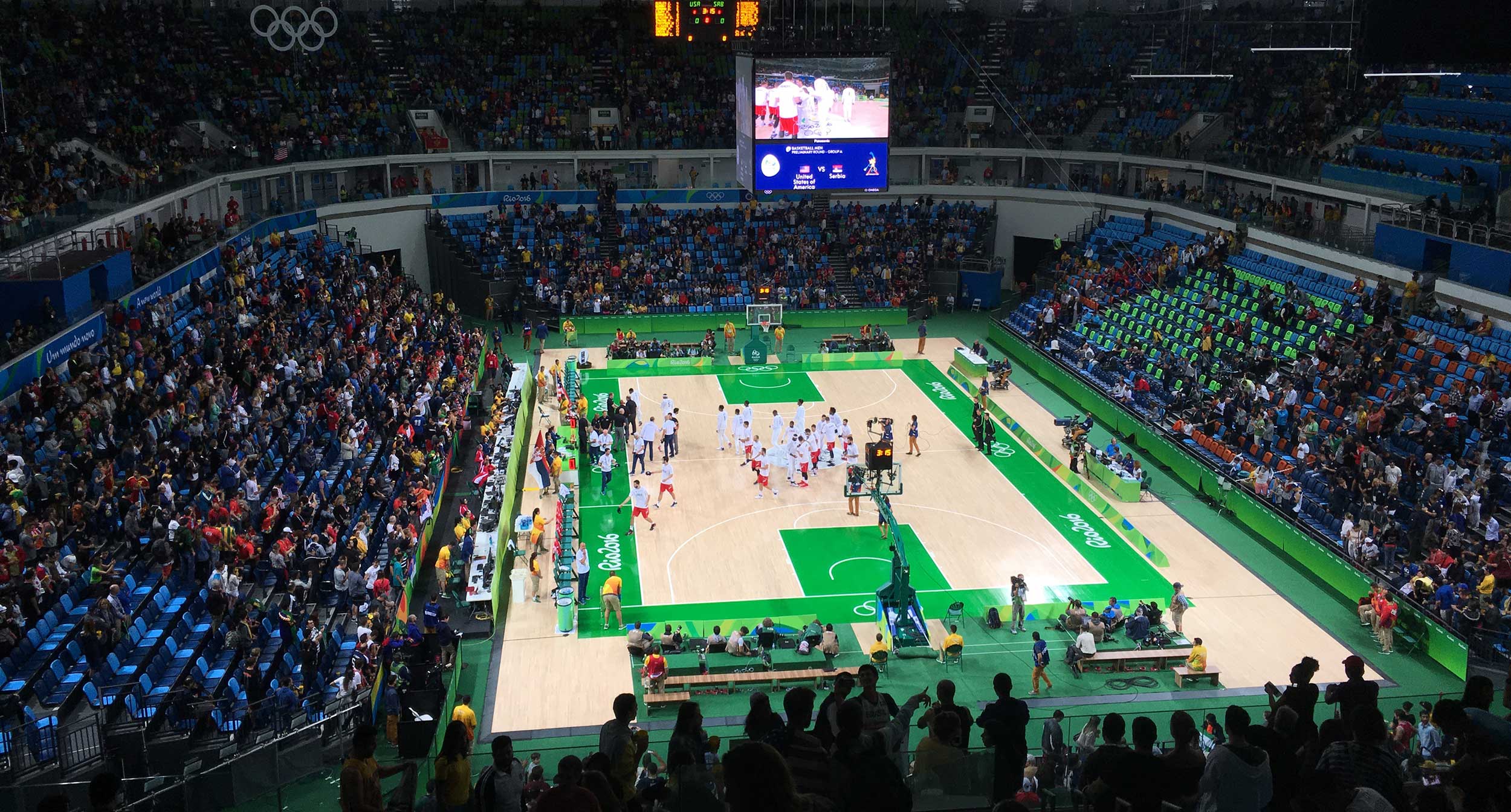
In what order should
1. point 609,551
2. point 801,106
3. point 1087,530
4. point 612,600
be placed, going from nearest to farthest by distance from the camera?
point 612,600, point 609,551, point 1087,530, point 801,106

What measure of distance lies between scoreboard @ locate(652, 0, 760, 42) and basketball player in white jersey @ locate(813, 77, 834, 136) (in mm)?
12495

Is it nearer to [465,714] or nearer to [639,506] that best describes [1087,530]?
[639,506]

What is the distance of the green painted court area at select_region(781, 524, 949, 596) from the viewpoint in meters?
24.2

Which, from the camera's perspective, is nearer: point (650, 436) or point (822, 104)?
point (650, 436)

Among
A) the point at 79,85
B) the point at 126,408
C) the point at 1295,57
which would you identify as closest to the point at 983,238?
the point at 1295,57

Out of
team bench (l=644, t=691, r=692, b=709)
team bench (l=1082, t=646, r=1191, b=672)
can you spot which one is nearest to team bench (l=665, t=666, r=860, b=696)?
team bench (l=644, t=691, r=692, b=709)

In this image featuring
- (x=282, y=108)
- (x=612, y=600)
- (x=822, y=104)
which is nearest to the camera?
(x=612, y=600)

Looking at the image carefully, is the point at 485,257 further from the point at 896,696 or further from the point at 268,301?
the point at 896,696

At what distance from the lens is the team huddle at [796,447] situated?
29594mm

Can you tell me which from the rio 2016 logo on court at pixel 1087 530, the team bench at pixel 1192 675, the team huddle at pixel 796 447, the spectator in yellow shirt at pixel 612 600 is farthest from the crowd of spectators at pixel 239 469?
the rio 2016 logo on court at pixel 1087 530

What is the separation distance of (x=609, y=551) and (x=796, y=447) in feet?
18.7

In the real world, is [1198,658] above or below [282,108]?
below

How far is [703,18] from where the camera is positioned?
47281mm

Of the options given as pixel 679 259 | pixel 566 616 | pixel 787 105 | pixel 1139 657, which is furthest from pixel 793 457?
pixel 679 259
